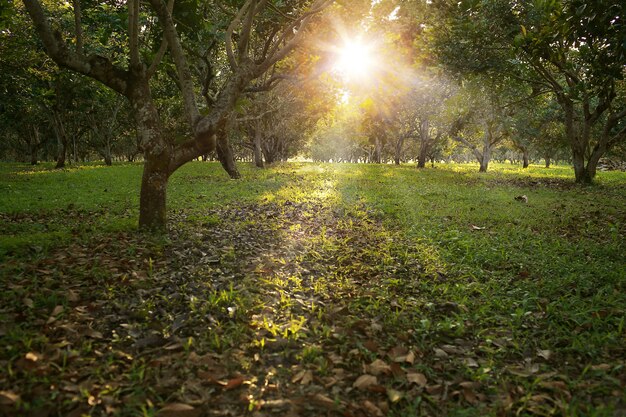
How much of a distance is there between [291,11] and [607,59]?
10.7 metres

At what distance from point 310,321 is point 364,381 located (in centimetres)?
138

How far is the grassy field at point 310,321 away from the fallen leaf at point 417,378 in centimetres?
3

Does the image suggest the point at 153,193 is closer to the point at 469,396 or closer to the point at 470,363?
the point at 470,363

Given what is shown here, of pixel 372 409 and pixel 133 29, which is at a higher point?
pixel 133 29

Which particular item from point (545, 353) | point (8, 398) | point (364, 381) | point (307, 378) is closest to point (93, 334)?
point (8, 398)

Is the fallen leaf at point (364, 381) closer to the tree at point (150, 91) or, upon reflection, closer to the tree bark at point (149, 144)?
the tree at point (150, 91)

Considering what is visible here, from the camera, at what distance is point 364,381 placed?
3896mm

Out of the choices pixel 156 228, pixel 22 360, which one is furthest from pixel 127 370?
pixel 156 228

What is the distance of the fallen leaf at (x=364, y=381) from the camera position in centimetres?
384

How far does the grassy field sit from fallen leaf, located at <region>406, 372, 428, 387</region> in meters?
0.03

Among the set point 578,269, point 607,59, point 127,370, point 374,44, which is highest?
point 374,44

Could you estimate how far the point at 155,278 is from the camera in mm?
6070

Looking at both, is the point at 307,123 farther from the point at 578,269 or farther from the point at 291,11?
the point at 578,269

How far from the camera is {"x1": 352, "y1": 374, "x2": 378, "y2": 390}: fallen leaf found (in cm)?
384
